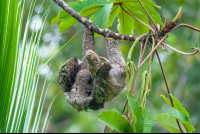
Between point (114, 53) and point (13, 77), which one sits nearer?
point (13, 77)

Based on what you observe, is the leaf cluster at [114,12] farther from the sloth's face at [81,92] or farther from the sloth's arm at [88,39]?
the sloth's face at [81,92]

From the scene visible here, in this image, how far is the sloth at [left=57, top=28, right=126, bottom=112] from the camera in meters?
2.98

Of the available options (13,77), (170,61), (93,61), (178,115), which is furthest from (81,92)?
(170,61)

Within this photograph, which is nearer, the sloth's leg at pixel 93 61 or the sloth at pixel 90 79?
the sloth's leg at pixel 93 61

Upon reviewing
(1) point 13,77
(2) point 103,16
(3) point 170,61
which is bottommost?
(1) point 13,77

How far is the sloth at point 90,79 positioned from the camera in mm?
2979

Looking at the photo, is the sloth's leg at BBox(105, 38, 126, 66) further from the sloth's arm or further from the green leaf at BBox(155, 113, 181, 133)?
the green leaf at BBox(155, 113, 181, 133)

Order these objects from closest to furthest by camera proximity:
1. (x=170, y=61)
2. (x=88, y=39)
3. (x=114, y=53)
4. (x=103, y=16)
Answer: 1. (x=103, y=16)
2. (x=88, y=39)
3. (x=114, y=53)
4. (x=170, y=61)

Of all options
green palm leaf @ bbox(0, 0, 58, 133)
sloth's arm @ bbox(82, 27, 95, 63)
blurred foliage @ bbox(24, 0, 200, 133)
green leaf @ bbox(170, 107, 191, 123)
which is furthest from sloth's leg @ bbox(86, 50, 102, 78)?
blurred foliage @ bbox(24, 0, 200, 133)

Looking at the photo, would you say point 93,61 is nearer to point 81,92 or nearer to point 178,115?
point 81,92

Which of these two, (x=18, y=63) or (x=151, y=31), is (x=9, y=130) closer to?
(x=18, y=63)

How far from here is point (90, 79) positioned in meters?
3.43

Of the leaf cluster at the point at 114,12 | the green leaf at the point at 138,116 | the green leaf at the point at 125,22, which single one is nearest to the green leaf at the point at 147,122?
the green leaf at the point at 138,116

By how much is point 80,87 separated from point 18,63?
1.43m
